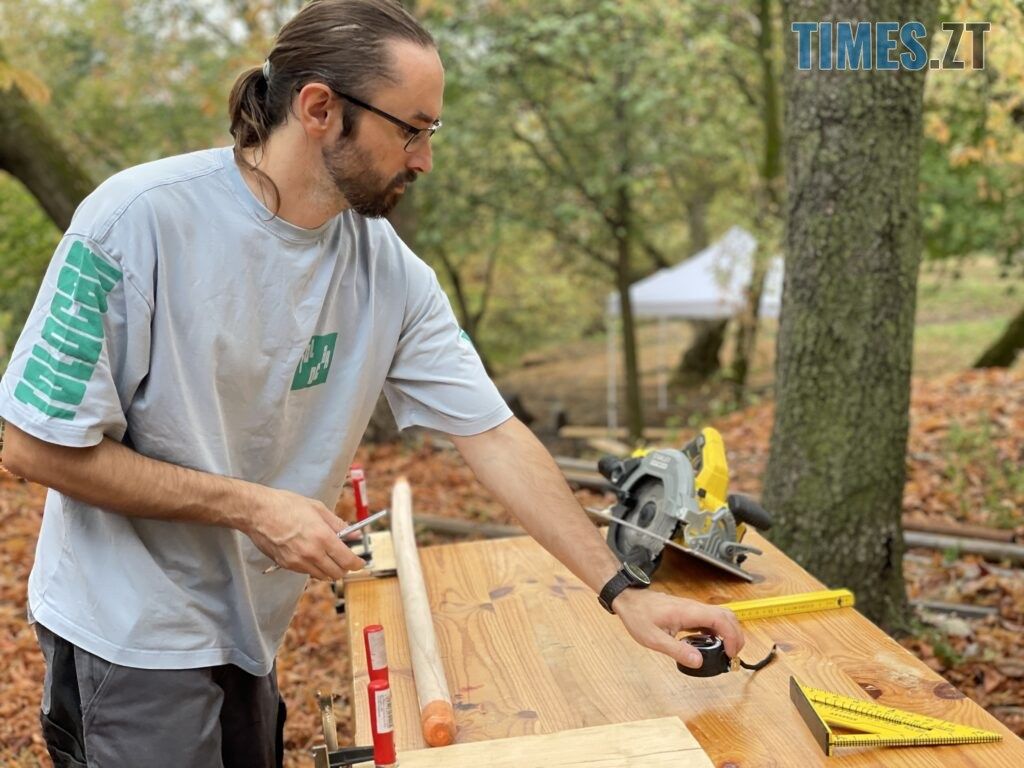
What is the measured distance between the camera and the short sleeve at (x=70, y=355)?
1.73 meters

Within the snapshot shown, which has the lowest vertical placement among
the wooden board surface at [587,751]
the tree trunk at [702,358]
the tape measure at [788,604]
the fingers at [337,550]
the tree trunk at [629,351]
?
the tree trunk at [702,358]

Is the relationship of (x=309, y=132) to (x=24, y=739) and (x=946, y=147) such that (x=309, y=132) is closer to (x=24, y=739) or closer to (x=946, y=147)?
(x=24, y=739)

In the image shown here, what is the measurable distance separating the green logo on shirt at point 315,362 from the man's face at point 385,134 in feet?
0.98

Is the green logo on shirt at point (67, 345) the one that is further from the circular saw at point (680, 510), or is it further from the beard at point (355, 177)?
the circular saw at point (680, 510)

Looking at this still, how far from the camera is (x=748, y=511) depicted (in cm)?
293

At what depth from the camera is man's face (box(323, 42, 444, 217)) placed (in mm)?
2068

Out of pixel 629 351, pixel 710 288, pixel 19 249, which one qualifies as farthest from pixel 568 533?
pixel 710 288

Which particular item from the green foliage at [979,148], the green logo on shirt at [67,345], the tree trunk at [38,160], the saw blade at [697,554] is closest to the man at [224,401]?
the green logo on shirt at [67,345]

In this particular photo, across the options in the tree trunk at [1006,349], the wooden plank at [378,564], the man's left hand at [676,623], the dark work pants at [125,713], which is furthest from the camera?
the tree trunk at [1006,349]

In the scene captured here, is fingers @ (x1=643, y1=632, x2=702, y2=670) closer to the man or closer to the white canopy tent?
the man

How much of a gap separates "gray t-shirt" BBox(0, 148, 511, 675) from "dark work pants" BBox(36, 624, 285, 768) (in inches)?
1.6

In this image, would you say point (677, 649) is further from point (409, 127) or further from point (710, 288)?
point (710, 288)

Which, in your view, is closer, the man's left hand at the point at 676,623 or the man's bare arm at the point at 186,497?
the man's bare arm at the point at 186,497

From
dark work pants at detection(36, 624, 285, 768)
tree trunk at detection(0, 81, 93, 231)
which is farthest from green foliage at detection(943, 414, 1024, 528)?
tree trunk at detection(0, 81, 93, 231)
